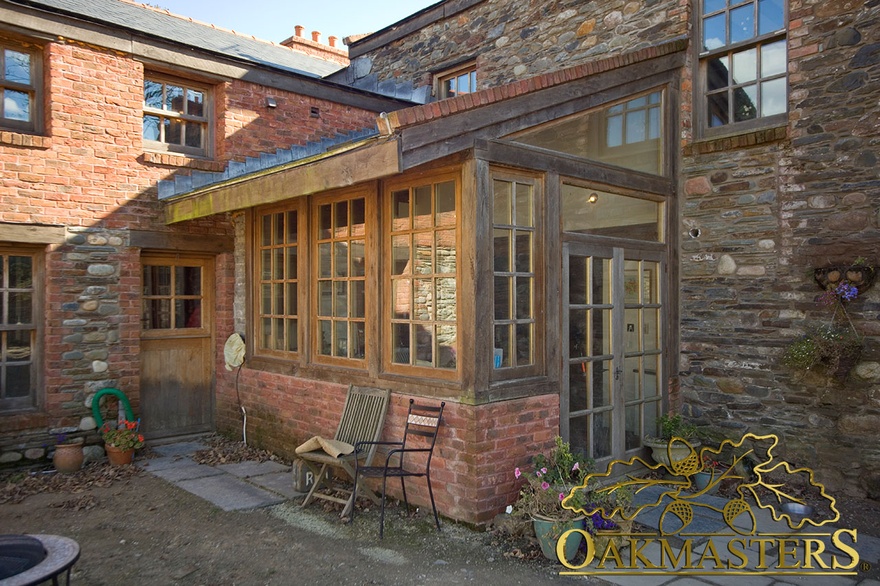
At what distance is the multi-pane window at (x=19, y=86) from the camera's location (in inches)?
281

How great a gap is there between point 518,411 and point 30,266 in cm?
552

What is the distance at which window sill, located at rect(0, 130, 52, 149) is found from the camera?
695 centimetres

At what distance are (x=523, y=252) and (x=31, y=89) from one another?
5.69 meters

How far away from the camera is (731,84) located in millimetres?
6875

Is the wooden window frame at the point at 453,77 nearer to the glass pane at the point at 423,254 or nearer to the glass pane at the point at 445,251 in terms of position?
the glass pane at the point at 423,254

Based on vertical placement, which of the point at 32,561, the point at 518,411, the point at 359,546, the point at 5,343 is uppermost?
the point at 5,343

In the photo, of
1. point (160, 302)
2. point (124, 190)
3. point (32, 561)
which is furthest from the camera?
point (160, 302)

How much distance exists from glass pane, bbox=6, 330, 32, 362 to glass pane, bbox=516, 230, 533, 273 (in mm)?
5409

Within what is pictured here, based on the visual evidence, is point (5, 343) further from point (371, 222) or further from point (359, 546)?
point (359, 546)

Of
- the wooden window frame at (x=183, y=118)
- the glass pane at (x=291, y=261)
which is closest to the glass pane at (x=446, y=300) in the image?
the glass pane at (x=291, y=261)

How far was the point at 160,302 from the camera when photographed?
8.25 meters

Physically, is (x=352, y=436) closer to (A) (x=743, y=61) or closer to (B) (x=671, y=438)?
(B) (x=671, y=438)

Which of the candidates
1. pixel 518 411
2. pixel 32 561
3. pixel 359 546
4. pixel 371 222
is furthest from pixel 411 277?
pixel 32 561

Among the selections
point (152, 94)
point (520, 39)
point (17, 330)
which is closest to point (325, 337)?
point (17, 330)
